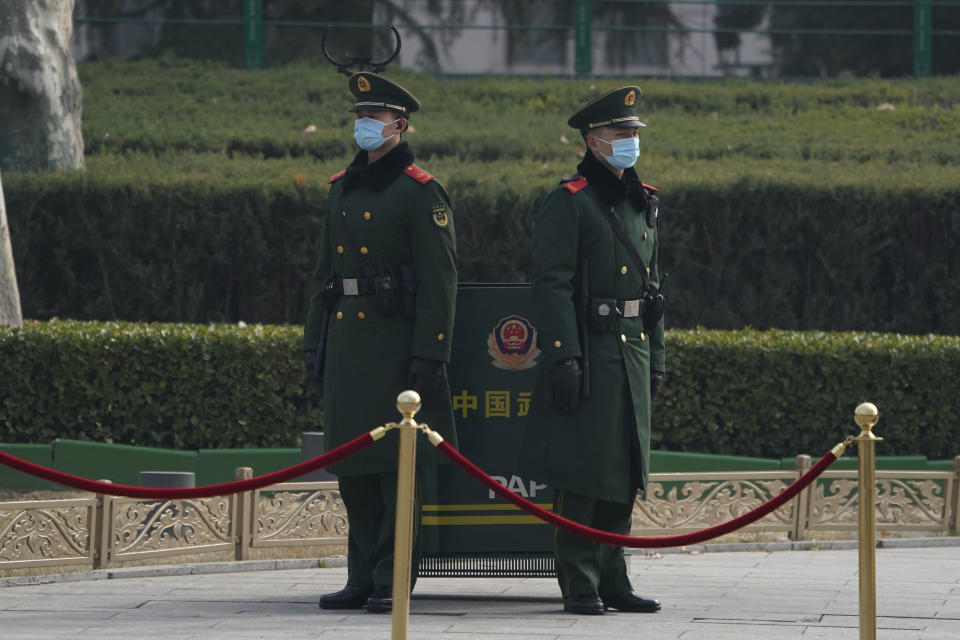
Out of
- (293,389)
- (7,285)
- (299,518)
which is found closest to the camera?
(299,518)

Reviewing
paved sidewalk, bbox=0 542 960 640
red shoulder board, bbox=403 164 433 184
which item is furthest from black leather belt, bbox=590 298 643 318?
paved sidewalk, bbox=0 542 960 640

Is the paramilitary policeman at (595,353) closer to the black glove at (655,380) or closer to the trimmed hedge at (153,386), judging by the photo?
the black glove at (655,380)

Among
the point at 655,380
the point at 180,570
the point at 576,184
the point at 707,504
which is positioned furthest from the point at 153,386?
the point at 576,184

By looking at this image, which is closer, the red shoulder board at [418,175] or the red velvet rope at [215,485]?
the red velvet rope at [215,485]

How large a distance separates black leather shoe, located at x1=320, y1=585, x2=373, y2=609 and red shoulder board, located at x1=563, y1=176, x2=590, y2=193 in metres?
1.91

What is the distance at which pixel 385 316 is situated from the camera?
6.37 m

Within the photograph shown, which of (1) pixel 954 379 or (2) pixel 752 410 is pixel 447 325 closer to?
(2) pixel 752 410

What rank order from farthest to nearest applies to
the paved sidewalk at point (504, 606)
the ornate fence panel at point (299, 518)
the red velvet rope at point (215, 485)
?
→ the ornate fence panel at point (299, 518) < the paved sidewalk at point (504, 606) < the red velvet rope at point (215, 485)

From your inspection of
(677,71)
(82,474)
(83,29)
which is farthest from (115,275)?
(677,71)

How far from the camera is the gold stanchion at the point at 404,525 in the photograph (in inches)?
192

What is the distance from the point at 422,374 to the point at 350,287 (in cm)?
50

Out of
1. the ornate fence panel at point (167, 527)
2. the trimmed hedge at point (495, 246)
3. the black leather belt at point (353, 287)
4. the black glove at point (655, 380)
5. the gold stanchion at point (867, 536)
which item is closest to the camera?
the gold stanchion at point (867, 536)

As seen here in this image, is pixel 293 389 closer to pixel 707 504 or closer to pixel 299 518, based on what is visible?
pixel 299 518

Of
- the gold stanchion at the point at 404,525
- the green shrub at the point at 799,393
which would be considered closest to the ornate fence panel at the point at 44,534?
the gold stanchion at the point at 404,525
